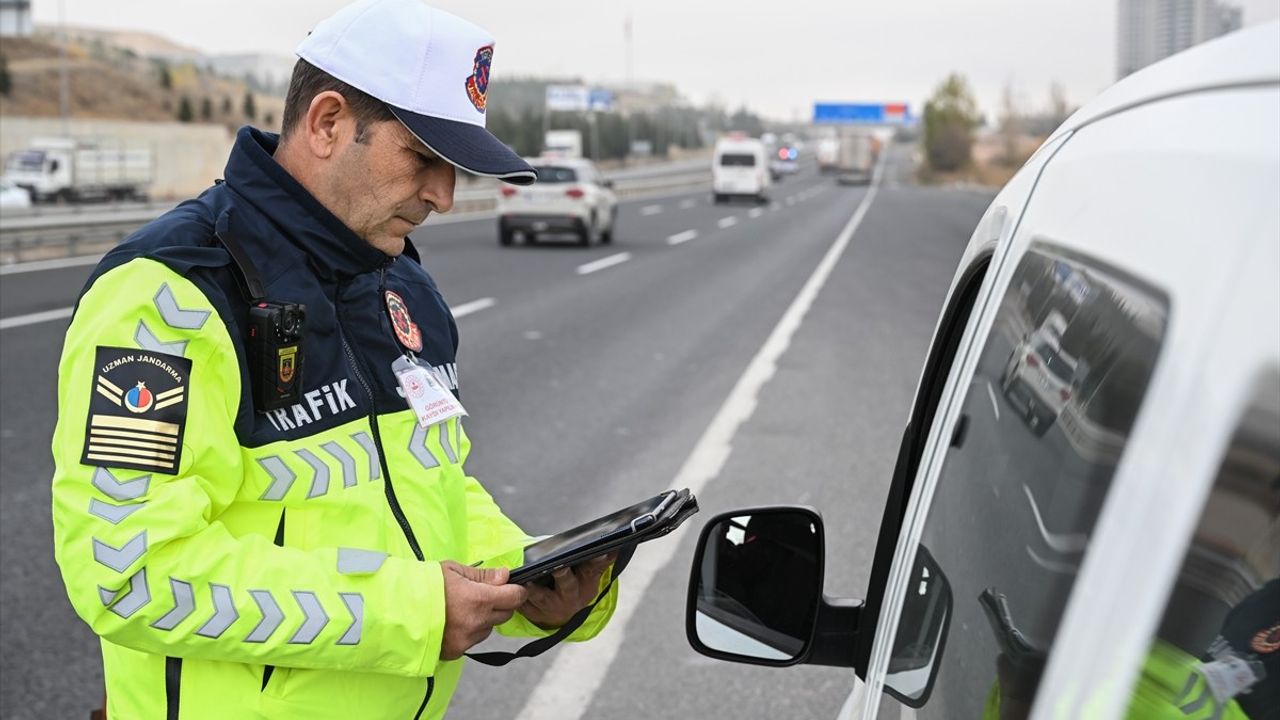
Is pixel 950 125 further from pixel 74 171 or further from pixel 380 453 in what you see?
pixel 380 453

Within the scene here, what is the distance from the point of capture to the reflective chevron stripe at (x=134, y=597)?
160 centimetres

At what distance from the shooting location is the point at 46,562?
5.14 m

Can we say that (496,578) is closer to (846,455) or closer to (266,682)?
(266,682)

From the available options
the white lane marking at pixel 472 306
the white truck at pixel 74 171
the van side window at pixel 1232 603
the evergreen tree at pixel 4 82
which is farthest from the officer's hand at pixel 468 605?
the evergreen tree at pixel 4 82

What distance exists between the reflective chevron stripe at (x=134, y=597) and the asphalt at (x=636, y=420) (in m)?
2.48

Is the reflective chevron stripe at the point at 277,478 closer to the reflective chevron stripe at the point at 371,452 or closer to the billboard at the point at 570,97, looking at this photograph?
the reflective chevron stripe at the point at 371,452

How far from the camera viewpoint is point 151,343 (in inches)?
62.9

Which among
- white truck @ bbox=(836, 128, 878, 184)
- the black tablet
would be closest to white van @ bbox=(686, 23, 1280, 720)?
the black tablet

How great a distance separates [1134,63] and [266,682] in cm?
147

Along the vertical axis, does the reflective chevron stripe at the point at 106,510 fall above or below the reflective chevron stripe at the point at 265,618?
above

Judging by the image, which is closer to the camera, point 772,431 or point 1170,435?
point 1170,435

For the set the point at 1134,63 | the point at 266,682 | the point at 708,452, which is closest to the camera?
the point at 266,682

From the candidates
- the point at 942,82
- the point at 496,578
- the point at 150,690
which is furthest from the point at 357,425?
the point at 942,82

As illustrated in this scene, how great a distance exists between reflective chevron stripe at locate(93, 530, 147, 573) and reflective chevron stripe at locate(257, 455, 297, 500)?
216 mm
